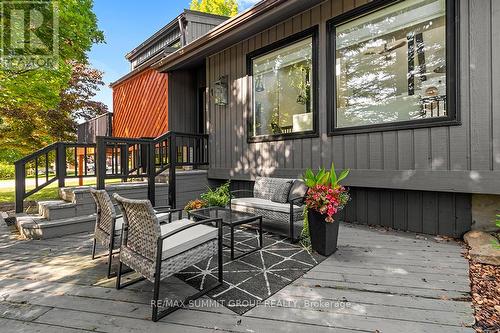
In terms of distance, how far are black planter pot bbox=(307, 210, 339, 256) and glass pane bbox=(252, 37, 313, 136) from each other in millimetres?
2081

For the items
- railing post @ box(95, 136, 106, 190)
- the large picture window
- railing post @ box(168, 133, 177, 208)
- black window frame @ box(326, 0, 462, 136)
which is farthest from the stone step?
the large picture window

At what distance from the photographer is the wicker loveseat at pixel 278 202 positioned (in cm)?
339

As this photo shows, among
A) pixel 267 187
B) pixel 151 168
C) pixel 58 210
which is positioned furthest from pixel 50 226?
pixel 267 187

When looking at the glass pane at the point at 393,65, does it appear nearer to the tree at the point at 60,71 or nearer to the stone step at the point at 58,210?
the stone step at the point at 58,210

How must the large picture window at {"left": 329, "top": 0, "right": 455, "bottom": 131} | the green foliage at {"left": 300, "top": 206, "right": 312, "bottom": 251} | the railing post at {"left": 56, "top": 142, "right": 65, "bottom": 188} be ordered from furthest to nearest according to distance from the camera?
the railing post at {"left": 56, "top": 142, "right": 65, "bottom": 188}, the large picture window at {"left": 329, "top": 0, "right": 455, "bottom": 131}, the green foliage at {"left": 300, "top": 206, "right": 312, "bottom": 251}

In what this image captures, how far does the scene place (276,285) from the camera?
222cm

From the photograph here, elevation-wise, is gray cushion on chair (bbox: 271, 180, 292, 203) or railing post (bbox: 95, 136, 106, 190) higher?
railing post (bbox: 95, 136, 106, 190)

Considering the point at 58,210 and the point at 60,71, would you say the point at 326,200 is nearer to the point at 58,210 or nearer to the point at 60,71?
the point at 58,210

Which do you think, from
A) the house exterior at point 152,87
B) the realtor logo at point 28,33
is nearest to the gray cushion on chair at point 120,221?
the realtor logo at point 28,33

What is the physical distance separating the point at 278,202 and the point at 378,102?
84.4 inches

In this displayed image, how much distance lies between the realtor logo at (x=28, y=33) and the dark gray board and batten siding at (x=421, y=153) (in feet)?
12.9

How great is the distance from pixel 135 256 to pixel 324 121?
3.48m

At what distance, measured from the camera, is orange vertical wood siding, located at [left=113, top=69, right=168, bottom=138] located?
7605 mm

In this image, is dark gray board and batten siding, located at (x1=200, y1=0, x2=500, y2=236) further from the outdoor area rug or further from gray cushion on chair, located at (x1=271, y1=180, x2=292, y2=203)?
the outdoor area rug
